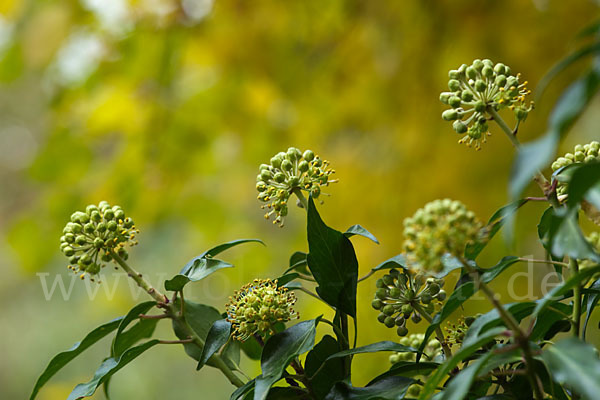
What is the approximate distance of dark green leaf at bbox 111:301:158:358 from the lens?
57 centimetres

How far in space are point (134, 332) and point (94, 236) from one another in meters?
0.11

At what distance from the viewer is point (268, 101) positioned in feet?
6.72

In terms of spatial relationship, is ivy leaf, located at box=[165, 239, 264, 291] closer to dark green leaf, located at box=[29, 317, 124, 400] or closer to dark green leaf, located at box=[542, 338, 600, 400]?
dark green leaf, located at box=[29, 317, 124, 400]

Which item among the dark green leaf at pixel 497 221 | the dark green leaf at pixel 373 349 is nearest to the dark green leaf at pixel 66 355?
the dark green leaf at pixel 373 349

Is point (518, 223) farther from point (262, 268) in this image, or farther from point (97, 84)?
point (97, 84)

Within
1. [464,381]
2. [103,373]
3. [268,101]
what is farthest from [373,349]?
[268,101]

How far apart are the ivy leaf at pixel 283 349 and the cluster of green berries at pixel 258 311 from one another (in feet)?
0.13

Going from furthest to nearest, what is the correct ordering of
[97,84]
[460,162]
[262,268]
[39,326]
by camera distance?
[39,326] → [262,268] → [97,84] → [460,162]

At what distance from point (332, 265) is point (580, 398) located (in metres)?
0.21

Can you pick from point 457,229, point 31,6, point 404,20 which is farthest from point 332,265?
point 31,6

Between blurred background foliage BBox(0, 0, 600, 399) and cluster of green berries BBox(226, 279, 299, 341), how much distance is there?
1.12 metres

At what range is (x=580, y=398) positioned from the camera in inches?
16.2

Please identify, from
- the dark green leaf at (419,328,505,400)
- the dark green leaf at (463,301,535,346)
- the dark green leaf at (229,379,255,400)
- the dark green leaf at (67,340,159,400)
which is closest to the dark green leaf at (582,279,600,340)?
the dark green leaf at (463,301,535,346)

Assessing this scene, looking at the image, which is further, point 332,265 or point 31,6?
point 31,6
